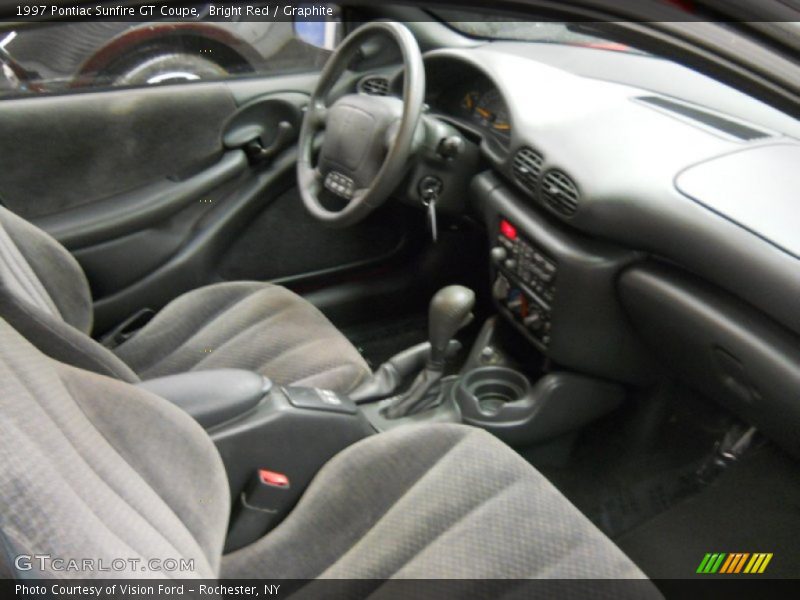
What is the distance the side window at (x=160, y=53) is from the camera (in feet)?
5.34

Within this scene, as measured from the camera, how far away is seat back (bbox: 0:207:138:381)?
31.4 inches

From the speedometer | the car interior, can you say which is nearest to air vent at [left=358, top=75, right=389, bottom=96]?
the car interior

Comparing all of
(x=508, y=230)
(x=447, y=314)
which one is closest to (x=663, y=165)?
(x=508, y=230)

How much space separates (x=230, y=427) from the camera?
101 centimetres

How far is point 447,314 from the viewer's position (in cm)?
142

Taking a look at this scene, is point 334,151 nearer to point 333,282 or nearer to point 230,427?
point 333,282

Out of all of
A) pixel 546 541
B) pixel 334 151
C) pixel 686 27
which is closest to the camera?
pixel 686 27

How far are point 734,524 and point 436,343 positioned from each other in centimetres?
62

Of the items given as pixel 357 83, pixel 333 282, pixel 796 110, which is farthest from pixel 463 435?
pixel 357 83

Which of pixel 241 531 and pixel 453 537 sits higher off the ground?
pixel 453 537

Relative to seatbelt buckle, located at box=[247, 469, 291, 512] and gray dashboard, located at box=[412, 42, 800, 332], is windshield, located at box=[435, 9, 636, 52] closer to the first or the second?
gray dashboard, located at box=[412, 42, 800, 332]

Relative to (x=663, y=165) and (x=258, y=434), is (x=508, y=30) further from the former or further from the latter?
(x=258, y=434)

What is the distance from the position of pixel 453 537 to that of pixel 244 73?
52.3 inches

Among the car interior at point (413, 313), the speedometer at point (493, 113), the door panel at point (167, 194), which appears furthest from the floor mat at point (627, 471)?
the door panel at point (167, 194)
